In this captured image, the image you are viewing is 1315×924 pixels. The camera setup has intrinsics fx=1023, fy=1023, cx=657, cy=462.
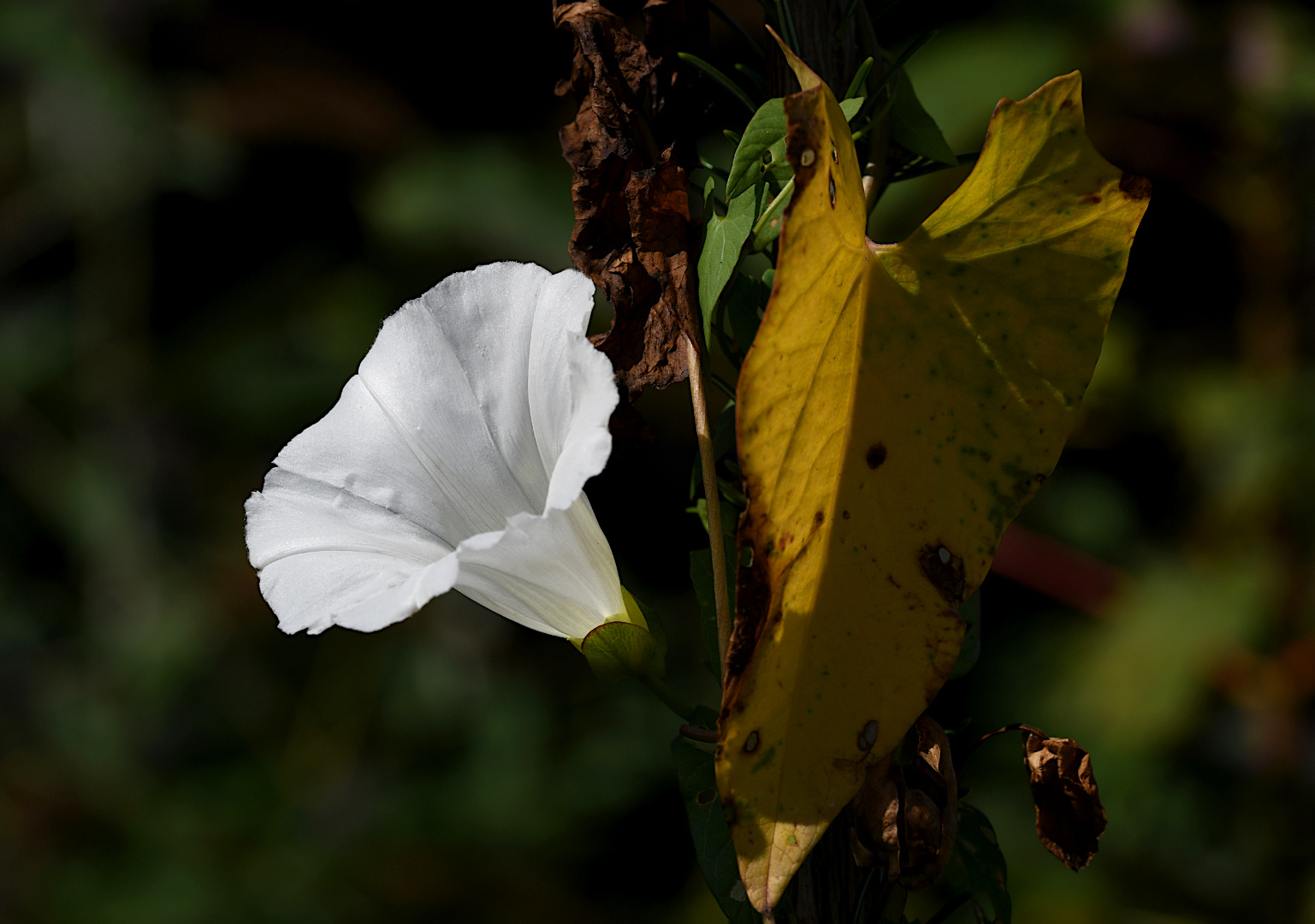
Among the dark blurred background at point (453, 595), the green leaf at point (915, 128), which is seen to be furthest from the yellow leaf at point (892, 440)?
the dark blurred background at point (453, 595)

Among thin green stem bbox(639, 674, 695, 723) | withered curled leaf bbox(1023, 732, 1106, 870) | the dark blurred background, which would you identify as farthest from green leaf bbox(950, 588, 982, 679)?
the dark blurred background

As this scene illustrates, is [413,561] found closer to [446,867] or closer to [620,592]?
[620,592]

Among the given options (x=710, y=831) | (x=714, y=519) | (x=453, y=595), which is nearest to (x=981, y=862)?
(x=710, y=831)

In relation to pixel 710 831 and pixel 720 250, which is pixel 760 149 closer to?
pixel 720 250

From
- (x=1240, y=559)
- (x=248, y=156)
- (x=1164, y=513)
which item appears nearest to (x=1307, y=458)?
(x=1240, y=559)

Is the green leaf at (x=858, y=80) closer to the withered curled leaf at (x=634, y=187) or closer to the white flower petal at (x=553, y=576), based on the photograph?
the withered curled leaf at (x=634, y=187)

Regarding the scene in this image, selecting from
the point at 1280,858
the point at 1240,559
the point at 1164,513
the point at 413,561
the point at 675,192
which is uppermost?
the point at 675,192

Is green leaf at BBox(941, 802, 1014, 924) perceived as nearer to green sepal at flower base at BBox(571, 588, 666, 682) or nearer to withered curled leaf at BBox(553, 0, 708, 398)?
green sepal at flower base at BBox(571, 588, 666, 682)
